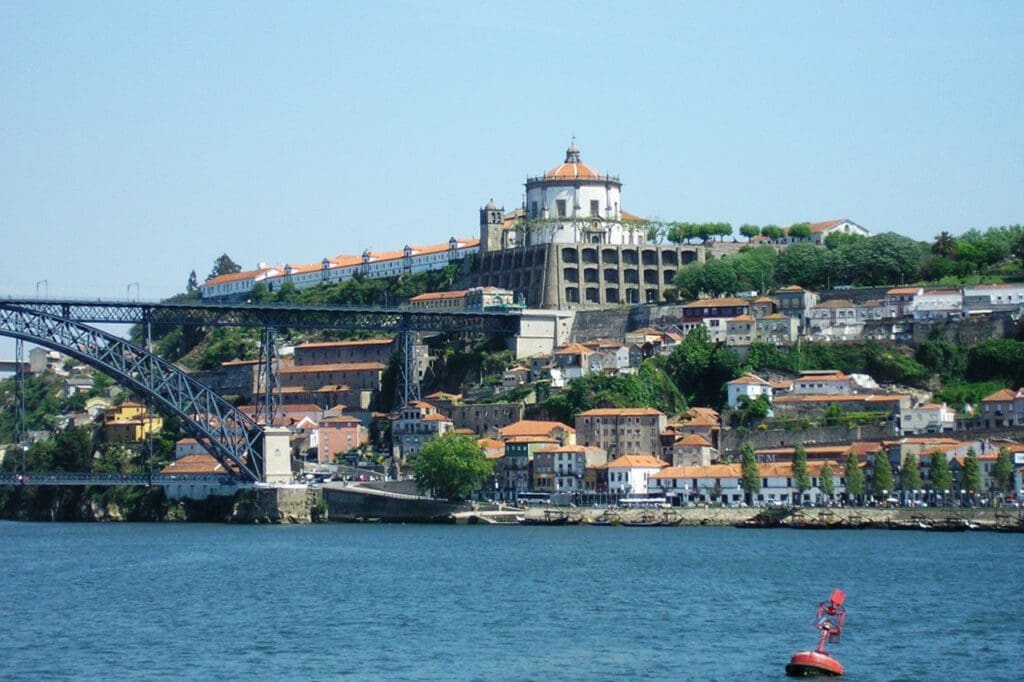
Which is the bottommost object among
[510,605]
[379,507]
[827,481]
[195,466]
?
[510,605]

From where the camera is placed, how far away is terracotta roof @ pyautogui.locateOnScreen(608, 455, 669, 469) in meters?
76.8

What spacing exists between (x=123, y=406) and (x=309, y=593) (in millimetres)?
54767

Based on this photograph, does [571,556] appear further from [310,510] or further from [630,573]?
[310,510]

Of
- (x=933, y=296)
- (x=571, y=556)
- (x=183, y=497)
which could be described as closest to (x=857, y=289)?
(x=933, y=296)

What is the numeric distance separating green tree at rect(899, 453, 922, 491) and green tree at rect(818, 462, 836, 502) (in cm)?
249

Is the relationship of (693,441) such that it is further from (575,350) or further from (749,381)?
(575,350)

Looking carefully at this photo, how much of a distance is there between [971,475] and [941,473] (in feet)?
3.69

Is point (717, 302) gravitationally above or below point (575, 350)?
above

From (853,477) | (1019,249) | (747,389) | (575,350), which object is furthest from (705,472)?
(1019,249)

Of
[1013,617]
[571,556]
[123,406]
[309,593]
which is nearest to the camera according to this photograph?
[1013,617]

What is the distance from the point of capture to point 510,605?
43.8m

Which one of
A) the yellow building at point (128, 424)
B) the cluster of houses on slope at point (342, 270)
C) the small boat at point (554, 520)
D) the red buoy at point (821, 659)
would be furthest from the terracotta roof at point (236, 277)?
the red buoy at point (821, 659)

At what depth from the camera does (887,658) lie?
113 ft

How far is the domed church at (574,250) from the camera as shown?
3895 inches
